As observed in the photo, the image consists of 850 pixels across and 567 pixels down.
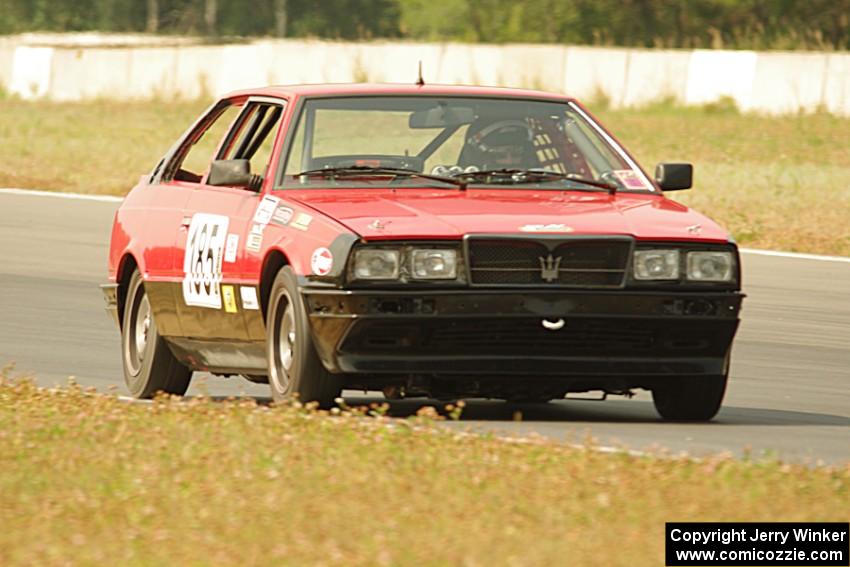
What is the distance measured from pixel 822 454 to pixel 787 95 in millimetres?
27573

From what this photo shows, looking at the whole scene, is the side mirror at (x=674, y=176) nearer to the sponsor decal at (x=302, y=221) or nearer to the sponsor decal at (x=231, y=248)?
the sponsor decal at (x=302, y=221)

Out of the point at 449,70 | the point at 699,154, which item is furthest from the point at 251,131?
the point at 449,70

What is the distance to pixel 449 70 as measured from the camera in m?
40.9

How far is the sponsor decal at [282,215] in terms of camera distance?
913 centimetres

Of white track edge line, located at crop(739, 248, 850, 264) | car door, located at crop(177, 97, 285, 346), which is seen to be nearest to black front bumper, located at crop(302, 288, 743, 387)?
car door, located at crop(177, 97, 285, 346)

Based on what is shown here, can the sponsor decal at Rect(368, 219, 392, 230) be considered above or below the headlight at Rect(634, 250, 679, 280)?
above

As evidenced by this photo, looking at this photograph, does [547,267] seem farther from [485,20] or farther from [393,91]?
[485,20]

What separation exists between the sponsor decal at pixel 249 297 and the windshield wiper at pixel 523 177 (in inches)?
40.3

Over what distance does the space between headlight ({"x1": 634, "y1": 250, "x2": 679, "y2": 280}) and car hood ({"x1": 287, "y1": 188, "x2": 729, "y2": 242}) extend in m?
0.06

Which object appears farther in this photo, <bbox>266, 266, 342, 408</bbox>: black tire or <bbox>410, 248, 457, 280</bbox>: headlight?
<bbox>266, 266, 342, 408</bbox>: black tire

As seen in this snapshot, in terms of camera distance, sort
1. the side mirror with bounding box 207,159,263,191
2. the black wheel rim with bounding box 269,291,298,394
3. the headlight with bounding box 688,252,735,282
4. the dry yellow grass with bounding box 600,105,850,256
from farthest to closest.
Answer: the dry yellow grass with bounding box 600,105,850,256 < the side mirror with bounding box 207,159,263,191 < the black wheel rim with bounding box 269,291,298,394 < the headlight with bounding box 688,252,735,282

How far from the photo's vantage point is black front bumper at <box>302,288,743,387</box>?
338 inches

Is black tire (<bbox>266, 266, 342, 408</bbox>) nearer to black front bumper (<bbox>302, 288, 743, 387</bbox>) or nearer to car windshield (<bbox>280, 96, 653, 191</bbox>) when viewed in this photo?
black front bumper (<bbox>302, 288, 743, 387</bbox>)

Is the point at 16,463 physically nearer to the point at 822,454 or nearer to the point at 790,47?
the point at 822,454
